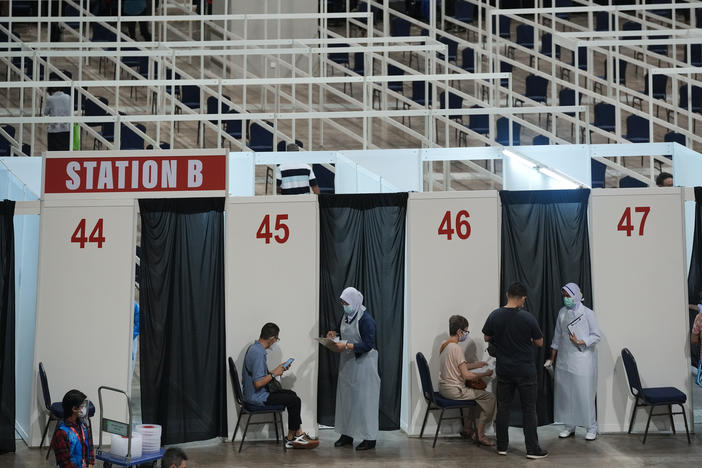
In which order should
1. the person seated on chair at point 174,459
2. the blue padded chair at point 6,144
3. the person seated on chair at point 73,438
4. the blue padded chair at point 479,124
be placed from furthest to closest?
the blue padded chair at point 479,124 → the blue padded chair at point 6,144 → the person seated on chair at point 73,438 → the person seated on chair at point 174,459

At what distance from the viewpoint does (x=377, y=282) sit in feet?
28.8

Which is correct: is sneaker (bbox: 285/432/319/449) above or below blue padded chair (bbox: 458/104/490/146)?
below

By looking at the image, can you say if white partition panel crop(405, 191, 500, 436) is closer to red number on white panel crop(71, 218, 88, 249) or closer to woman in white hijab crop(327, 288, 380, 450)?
woman in white hijab crop(327, 288, 380, 450)

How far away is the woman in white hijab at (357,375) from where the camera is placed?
27.3 feet

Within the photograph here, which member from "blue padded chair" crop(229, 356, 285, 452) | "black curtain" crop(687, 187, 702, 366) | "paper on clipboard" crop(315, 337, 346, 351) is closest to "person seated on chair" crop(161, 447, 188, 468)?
"blue padded chair" crop(229, 356, 285, 452)

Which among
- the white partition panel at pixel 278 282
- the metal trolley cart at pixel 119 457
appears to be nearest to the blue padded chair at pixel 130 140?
the white partition panel at pixel 278 282

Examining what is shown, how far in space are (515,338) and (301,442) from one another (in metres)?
1.99

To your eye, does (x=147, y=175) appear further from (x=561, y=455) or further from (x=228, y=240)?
(x=561, y=455)

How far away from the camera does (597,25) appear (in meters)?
17.6

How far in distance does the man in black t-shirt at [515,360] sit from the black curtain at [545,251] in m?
0.64

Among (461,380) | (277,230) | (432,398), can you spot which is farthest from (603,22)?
(432,398)

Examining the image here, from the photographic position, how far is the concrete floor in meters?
7.95

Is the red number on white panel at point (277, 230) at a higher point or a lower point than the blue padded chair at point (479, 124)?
lower

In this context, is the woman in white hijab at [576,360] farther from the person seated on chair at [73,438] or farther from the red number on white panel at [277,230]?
the person seated on chair at [73,438]
